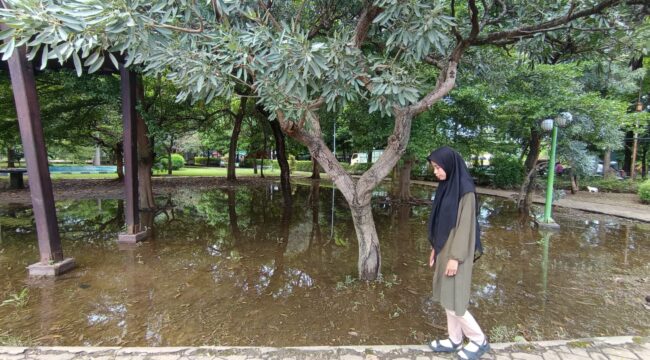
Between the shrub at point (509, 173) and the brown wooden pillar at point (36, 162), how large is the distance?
16266mm

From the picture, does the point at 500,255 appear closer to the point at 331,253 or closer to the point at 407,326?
the point at 331,253

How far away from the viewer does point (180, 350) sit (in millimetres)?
2424

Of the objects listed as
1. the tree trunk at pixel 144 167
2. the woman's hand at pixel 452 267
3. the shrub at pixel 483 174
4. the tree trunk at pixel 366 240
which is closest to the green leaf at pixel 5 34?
the tree trunk at pixel 366 240

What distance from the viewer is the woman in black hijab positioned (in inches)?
87.2

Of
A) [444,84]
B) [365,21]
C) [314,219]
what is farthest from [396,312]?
[314,219]

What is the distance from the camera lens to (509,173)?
50.5 ft

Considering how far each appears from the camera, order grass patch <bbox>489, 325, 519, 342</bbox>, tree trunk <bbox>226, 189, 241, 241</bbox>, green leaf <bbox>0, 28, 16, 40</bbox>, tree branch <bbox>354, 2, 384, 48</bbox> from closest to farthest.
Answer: green leaf <bbox>0, 28, 16, 40</bbox> → grass patch <bbox>489, 325, 519, 342</bbox> → tree branch <bbox>354, 2, 384, 48</bbox> → tree trunk <bbox>226, 189, 241, 241</bbox>

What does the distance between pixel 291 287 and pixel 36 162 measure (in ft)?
11.1

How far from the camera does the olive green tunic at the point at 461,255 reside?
2.20m

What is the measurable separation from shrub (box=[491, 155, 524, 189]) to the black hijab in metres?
14.9

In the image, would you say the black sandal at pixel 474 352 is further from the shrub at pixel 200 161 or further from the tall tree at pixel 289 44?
the shrub at pixel 200 161

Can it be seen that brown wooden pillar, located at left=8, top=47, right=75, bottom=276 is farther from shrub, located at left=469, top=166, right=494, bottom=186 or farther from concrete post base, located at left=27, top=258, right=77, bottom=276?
shrub, located at left=469, top=166, right=494, bottom=186

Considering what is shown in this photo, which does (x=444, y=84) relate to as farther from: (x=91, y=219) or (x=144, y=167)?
(x=91, y=219)

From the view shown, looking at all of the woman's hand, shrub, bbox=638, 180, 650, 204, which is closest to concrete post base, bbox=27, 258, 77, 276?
the woman's hand
